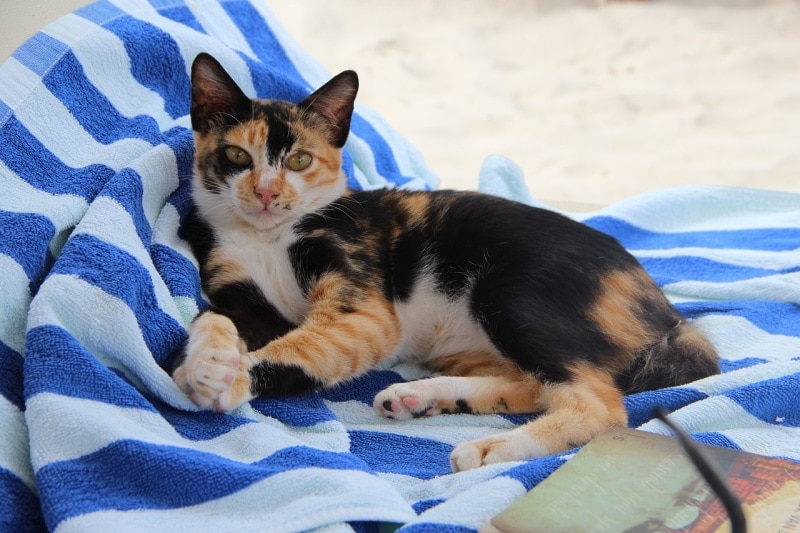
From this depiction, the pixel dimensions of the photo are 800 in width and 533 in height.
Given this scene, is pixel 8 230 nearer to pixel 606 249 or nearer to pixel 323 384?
pixel 323 384

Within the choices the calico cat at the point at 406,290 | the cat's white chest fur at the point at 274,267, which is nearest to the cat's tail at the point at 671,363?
the calico cat at the point at 406,290

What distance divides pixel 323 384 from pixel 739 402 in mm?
592

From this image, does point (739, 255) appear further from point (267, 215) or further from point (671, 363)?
point (267, 215)

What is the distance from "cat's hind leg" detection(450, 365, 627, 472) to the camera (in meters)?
1.17

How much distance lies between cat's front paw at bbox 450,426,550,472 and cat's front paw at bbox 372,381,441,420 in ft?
0.45

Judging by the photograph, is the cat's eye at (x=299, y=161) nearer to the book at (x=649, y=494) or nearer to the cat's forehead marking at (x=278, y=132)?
the cat's forehead marking at (x=278, y=132)

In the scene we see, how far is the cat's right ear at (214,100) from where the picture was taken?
1.42 meters

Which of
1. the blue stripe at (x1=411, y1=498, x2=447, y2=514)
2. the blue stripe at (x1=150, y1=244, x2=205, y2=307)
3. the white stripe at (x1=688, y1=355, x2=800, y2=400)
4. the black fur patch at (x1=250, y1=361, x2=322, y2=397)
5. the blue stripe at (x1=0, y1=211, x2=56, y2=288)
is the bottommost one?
the blue stripe at (x1=411, y1=498, x2=447, y2=514)

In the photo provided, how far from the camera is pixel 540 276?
4.41 ft

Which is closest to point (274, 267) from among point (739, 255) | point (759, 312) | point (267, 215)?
point (267, 215)

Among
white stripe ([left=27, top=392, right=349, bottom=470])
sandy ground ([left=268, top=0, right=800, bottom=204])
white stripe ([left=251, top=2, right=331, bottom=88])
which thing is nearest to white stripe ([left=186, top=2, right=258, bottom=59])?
white stripe ([left=251, top=2, right=331, bottom=88])

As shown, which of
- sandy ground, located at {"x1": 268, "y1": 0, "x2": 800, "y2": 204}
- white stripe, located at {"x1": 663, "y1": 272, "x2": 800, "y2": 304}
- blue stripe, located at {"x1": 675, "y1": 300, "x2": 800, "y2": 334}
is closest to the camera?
blue stripe, located at {"x1": 675, "y1": 300, "x2": 800, "y2": 334}

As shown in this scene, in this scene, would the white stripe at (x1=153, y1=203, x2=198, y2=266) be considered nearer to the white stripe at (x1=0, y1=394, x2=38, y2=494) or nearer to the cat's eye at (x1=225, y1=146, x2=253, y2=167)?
the cat's eye at (x1=225, y1=146, x2=253, y2=167)

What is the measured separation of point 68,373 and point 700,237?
149cm
